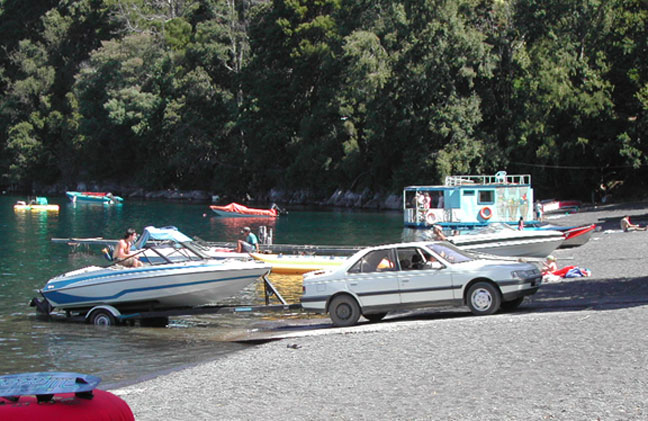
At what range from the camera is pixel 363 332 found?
49.4 ft

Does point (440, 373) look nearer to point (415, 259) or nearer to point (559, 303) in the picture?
point (415, 259)

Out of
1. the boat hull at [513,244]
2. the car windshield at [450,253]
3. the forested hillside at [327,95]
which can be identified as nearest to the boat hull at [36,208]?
the forested hillside at [327,95]

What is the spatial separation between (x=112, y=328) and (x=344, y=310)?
614cm

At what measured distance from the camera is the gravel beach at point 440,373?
29.7 feet

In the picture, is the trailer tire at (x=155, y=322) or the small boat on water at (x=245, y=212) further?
the small boat on water at (x=245, y=212)

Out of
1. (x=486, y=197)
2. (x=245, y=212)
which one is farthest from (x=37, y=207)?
(x=486, y=197)

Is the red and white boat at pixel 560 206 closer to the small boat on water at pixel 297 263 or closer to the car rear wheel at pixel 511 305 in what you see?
the small boat on water at pixel 297 263

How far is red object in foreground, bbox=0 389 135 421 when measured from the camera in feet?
15.4

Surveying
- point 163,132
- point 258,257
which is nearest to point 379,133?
point 163,132

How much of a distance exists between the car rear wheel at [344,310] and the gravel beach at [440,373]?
0.28m

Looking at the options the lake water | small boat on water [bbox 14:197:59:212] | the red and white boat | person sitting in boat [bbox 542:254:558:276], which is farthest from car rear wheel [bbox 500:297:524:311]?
small boat on water [bbox 14:197:59:212]

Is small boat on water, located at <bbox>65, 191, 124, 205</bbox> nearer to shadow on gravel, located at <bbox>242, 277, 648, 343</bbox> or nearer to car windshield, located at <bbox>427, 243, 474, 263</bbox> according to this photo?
shadow on gravel, located at <bbox>242, 277, 648, 343</bbox>

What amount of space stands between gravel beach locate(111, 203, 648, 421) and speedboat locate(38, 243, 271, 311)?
3541 millimetres

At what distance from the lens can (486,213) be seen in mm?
46781
